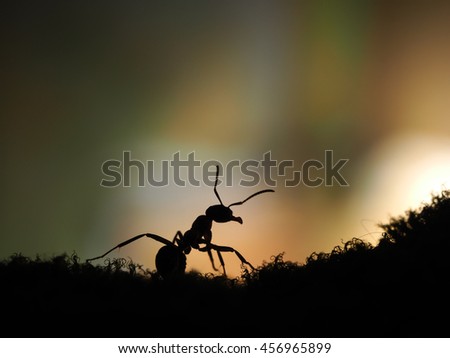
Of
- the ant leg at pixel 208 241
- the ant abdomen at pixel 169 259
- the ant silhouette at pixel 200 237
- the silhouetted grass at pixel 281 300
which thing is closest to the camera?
the silhouetted grass at pixel 281 300

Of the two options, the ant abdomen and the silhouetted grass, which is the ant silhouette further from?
the silhouetted grass

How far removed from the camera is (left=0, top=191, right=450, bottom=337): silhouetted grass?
1.75 metres

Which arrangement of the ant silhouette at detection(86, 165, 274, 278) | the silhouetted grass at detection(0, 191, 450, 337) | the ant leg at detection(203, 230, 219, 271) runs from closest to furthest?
the silhouetted grass at detection(0, 191, 450, 337) → the ant silhouette at detection(86, 165, 274, 278) → the ant leg at detection(203, 230, 219, 271)

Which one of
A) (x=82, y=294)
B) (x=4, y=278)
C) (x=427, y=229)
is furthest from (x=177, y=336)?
(x=427, y=229)

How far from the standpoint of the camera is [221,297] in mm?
A: 2059

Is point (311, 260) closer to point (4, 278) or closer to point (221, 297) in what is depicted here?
point (221, 297)

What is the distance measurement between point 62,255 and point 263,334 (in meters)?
1.52

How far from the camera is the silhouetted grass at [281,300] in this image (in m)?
1.75

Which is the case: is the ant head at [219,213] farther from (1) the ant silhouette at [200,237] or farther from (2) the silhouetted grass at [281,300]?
(2) the silhouetted grass at [281,300]

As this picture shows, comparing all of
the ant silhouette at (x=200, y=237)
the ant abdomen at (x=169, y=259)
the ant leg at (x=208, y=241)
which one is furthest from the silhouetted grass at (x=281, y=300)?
the ant leg at (x=208, y=241)

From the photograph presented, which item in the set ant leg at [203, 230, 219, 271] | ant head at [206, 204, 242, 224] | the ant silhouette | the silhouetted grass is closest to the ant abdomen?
the ant silhouette

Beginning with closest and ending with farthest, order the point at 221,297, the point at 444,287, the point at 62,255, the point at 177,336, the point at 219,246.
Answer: the point at 444,287, the point at 177,336, the point at 221,297, the point at 62,255, the point at 219,246

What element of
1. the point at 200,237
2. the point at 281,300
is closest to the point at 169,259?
the point at 200,237

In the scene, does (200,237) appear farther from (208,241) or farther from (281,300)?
(281,300)
